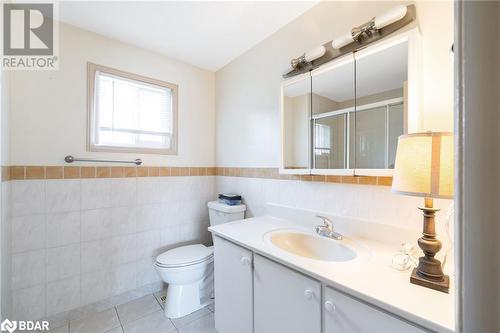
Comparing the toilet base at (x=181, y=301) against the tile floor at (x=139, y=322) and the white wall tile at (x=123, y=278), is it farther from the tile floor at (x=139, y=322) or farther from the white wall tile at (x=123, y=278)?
the white wall tile at (x=123, y=278)

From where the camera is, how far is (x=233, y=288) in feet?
4.51

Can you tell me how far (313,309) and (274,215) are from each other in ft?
3.02

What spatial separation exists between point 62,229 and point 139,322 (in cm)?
94

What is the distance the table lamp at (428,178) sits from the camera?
30.6 inches

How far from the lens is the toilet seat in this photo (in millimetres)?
1747

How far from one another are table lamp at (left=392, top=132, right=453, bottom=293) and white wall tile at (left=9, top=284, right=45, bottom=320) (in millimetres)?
2346

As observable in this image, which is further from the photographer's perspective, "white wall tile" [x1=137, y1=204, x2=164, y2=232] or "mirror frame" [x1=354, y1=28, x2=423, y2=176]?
"white wall tile" [x1=137, y1=204, x2=164, y2=232]

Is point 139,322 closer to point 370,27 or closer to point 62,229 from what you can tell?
point 62,229

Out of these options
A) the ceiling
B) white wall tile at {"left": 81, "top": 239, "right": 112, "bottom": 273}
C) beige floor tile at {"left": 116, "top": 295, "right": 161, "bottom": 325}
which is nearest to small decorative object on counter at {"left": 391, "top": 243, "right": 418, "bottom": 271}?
the ceiling

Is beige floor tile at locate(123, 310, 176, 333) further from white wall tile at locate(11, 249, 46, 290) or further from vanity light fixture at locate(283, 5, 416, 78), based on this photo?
vanity light fixture at locate(283, 5, 416, 78)

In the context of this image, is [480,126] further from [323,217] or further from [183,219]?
[183,219]

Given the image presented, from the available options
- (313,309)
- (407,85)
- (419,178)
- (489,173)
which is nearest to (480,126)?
(489,173)

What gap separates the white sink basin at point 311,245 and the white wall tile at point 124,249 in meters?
1.35

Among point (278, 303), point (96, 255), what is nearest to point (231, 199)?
point (278, 303)
